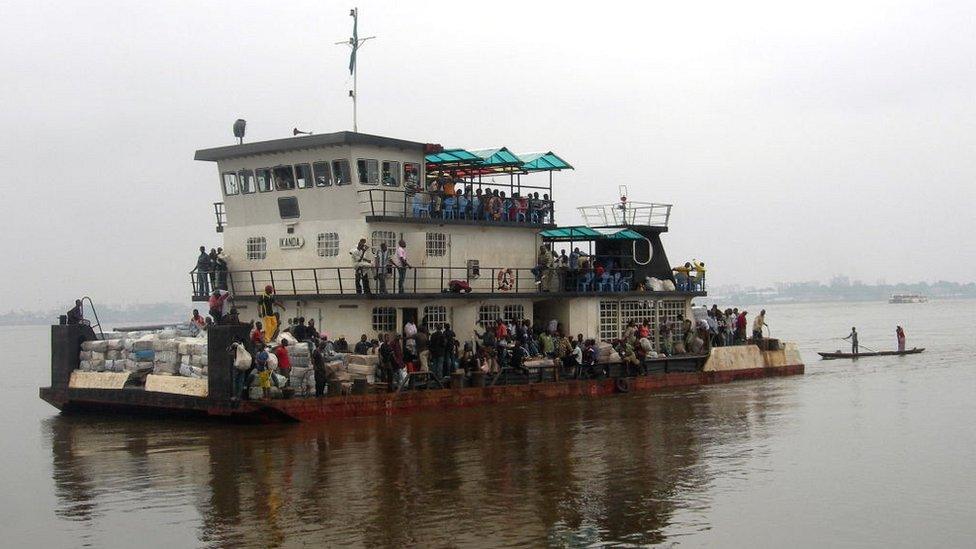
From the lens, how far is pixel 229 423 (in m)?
25.3

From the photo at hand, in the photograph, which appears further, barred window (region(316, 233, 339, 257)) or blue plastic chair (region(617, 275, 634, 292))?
blue plastic chair (region(617, 275, 634, 292))

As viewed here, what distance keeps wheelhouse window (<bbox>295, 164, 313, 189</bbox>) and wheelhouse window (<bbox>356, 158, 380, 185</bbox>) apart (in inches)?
57.3

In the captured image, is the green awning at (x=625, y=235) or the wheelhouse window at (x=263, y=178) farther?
the green awning at (x=625, y=235)

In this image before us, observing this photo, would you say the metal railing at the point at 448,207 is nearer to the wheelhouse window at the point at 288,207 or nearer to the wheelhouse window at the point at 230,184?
the wheelhouse window at the point at 288,207

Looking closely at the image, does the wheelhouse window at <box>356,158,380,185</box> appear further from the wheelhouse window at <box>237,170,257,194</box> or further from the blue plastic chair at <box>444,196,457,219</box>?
the wheelhouse window at <box>237,170,257,194</box>

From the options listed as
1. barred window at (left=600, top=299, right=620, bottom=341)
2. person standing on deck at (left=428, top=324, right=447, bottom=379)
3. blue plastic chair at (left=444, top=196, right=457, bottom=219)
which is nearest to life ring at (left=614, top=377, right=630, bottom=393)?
barred window at (left=600, top=299, right=620, bottom=341)

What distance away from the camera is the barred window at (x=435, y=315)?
2891cm

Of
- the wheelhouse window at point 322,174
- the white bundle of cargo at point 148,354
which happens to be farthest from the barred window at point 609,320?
the white bundle of cargo at point 148,354

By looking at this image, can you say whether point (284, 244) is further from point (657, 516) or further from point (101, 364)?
point (657, 516)

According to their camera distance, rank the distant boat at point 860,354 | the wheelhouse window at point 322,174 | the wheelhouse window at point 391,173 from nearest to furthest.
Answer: the wheelhouse window at point 322,174 → the wheelhouse window at point 391,173 → the distant boat at point 860,354

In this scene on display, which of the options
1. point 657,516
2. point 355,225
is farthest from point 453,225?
point 657,516

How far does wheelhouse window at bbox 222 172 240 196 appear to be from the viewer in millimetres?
30125

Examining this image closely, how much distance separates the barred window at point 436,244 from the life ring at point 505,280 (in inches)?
74.0

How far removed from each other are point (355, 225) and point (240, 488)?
1053 cm
